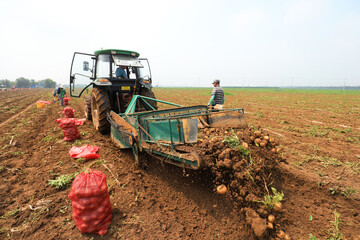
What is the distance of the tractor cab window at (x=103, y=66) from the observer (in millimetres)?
5641

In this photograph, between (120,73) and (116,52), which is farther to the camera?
(120,73)

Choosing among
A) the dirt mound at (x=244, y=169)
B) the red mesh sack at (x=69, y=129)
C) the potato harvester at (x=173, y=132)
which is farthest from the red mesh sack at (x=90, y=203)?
the red mesh sack at (x=69, y=129)

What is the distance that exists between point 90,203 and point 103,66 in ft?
15.5

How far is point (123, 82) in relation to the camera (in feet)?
18.5

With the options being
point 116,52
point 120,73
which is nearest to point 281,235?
point 120,73

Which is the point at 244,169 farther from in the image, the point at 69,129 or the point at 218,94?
the point at 69,129

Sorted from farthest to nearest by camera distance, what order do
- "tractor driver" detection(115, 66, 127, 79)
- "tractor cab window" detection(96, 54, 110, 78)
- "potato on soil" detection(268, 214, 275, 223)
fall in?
"tractor driver" detection(115, 66, 127, 79)
"tractor cab window" detection(96, 54, 110, 78)
"potato on soil" detection(268, 214, 275, 223)

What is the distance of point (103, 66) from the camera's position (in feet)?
18.8

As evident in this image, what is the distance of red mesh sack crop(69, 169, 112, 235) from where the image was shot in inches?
81.7

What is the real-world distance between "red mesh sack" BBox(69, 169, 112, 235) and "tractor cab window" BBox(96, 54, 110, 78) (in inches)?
166

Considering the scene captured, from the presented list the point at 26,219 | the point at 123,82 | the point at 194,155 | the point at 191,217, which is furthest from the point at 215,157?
the point at 123,82

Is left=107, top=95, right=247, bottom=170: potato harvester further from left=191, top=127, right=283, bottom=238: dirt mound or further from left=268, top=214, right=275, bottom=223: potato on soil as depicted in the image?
left=268, top=214, right=275, bottom=223: potato on soil

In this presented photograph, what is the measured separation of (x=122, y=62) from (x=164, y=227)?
4809 mm

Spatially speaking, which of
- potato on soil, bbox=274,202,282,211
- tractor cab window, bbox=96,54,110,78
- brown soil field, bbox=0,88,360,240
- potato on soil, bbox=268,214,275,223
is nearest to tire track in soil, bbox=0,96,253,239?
brown soil field, bbox=0,88,360,240
